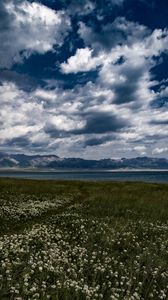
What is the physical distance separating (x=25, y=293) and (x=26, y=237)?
5627 mm

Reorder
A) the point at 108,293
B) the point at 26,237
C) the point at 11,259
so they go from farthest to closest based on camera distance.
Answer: the point at 26,237, the point at 11,259, the point at 108,293

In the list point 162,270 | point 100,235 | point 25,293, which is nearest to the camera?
point 25,293

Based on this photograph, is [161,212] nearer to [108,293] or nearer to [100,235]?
[100,235]

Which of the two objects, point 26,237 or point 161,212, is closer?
point 26,237

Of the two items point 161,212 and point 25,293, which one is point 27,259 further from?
point 161,212

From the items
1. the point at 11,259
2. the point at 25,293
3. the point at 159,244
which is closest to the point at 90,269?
the point at 11,259

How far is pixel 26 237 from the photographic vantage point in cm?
1470

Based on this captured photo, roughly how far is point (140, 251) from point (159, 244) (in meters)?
2.32

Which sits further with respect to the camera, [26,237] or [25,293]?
[26,237]

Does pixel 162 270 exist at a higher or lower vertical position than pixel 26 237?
lower

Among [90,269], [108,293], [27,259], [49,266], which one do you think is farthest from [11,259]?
[108,293]

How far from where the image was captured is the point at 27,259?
12188 millimetres

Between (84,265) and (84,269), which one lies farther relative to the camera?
(84,265)

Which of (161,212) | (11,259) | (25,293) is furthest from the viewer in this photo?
(161,212)
